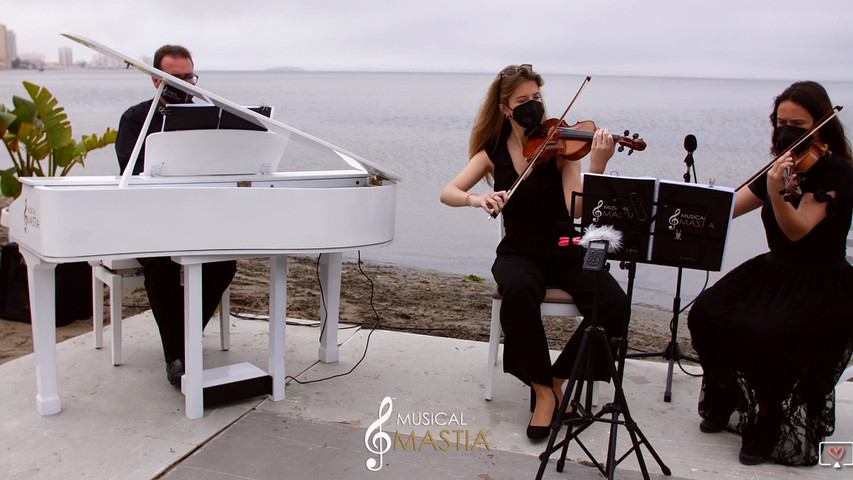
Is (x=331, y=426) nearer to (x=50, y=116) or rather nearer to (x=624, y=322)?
(x=624, y=322)

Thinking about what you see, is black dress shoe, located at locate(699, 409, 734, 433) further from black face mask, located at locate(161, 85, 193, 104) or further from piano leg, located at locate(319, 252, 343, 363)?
black face mask, located at locate(161, 85, 193, 104)

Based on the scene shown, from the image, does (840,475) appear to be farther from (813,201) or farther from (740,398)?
(813,201)

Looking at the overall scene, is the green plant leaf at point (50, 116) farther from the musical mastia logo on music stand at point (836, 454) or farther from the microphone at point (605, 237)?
the musical mastia logo on music stand at point (836, 454)

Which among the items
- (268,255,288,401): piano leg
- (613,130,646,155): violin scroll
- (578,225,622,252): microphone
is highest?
(613,130,646,155): violin scroll

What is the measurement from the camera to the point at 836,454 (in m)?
3.13

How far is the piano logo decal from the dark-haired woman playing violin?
2.79 metres

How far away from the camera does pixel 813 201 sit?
3.00 m

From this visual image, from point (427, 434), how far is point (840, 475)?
5.35 ft

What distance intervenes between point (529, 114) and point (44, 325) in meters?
2.29

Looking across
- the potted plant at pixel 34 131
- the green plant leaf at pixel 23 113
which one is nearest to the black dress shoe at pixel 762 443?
the potted plant at pixel 34 131

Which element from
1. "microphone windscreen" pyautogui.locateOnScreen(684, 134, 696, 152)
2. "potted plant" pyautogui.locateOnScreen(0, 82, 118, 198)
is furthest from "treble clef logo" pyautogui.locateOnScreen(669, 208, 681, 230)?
"potted plant" pyautogui.locateOnScreen(0, 82, 118, 198)

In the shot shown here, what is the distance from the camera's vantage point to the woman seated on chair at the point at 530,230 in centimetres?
328

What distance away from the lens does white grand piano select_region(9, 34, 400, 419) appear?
2.93 metres

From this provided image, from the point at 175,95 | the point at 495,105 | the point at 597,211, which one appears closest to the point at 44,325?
the point at 175,95
